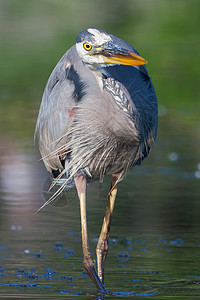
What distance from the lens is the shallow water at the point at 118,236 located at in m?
5.52

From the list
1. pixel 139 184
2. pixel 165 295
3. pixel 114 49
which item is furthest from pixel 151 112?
pixel 139 184

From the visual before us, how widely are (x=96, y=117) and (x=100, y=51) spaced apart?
1.64ft

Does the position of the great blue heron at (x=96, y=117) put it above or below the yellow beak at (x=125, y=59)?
below

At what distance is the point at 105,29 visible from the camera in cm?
1894

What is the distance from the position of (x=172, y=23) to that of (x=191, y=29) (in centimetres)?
46

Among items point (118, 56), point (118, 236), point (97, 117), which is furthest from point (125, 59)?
point (118, 236)

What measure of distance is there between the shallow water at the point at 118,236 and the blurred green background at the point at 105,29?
2483mm

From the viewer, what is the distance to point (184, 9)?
1994 cm

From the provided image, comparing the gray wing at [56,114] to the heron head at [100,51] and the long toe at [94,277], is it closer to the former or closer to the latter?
the heron head at [100,51]

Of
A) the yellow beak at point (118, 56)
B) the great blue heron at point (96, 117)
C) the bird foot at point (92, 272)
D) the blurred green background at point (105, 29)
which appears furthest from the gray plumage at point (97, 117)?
the blurred green background at point (105, 29)

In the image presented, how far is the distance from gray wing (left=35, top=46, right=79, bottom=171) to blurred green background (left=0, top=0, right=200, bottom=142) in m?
4.94

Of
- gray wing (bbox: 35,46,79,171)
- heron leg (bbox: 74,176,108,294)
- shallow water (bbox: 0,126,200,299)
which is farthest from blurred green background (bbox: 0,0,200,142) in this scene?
heron leg (bbox: 74,176,108,294)

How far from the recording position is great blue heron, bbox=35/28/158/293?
554 centimetres

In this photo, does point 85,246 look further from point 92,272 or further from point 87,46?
point 87,46
